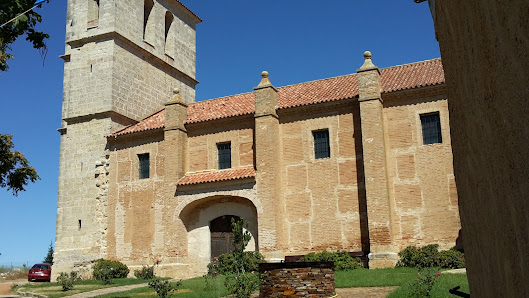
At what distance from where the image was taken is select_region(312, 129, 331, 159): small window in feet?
74.9

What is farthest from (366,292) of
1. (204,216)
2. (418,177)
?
(204,216)

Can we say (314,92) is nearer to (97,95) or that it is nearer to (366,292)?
(97,95)

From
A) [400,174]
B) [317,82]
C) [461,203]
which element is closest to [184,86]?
[317,82]

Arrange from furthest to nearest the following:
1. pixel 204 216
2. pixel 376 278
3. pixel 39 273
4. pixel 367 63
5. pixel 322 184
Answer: pixel 39 273
pixel 204 216
pixel 322 184
pixel 367 63
pixel 376 278

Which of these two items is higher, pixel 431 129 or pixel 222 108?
pixel 222 108

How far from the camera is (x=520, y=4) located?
1.77m

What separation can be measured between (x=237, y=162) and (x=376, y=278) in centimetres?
1056

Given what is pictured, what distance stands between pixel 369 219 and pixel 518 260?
1882 centimetres

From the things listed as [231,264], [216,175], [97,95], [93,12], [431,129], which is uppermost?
[93,12]

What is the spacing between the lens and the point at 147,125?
2705 centimetres

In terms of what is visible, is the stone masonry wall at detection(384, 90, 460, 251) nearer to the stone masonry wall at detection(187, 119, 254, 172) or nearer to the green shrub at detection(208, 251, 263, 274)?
the green shrub at detection(208, 251, 263, 274)

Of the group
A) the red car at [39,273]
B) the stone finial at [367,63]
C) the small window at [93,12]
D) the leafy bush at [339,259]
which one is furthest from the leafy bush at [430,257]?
the small window at [93,12]

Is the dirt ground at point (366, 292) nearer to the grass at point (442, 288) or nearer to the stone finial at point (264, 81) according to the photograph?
the grass at point (442, 288)

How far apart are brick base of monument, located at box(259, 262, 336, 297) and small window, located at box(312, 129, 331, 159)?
11.3 meters
